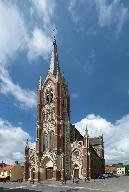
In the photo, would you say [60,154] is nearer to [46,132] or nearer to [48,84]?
[46,132]

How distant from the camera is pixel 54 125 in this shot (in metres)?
73.1

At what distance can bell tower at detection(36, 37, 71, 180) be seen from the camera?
231 ft

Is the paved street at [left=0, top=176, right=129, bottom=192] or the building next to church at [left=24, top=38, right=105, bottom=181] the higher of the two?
the building next to church at [left=24, top=38, right=105, bottom=181]

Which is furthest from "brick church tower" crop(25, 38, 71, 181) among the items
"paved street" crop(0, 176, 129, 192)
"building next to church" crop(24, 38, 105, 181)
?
"paved street" crop(0, 176, 129, 192)

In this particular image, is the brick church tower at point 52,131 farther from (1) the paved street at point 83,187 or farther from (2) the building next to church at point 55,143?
(1) the paved street at point 83,187

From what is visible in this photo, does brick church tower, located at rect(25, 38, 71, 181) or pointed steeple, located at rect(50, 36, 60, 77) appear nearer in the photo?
brick church tower, located at rect(25, 38, 71, 181)

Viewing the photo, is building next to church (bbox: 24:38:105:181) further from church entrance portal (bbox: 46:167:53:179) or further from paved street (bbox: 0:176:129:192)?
paved street (bbox: 0:176:129:192)

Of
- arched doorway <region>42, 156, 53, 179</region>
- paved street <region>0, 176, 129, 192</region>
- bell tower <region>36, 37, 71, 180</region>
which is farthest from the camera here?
arched doorway <region>42, 156, 53, 179</region>

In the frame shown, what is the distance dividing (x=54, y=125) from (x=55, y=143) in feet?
15.3

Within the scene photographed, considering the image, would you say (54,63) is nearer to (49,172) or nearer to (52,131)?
(52,131)

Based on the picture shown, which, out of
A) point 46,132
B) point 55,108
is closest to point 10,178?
point 46,132

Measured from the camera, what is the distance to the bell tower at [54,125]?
70.4 meters

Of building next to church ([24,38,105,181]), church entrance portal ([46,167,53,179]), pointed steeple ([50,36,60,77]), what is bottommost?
church entrance portal ([46,167,53,179])

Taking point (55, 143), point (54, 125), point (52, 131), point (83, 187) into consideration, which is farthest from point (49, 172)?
point (83, 187)
